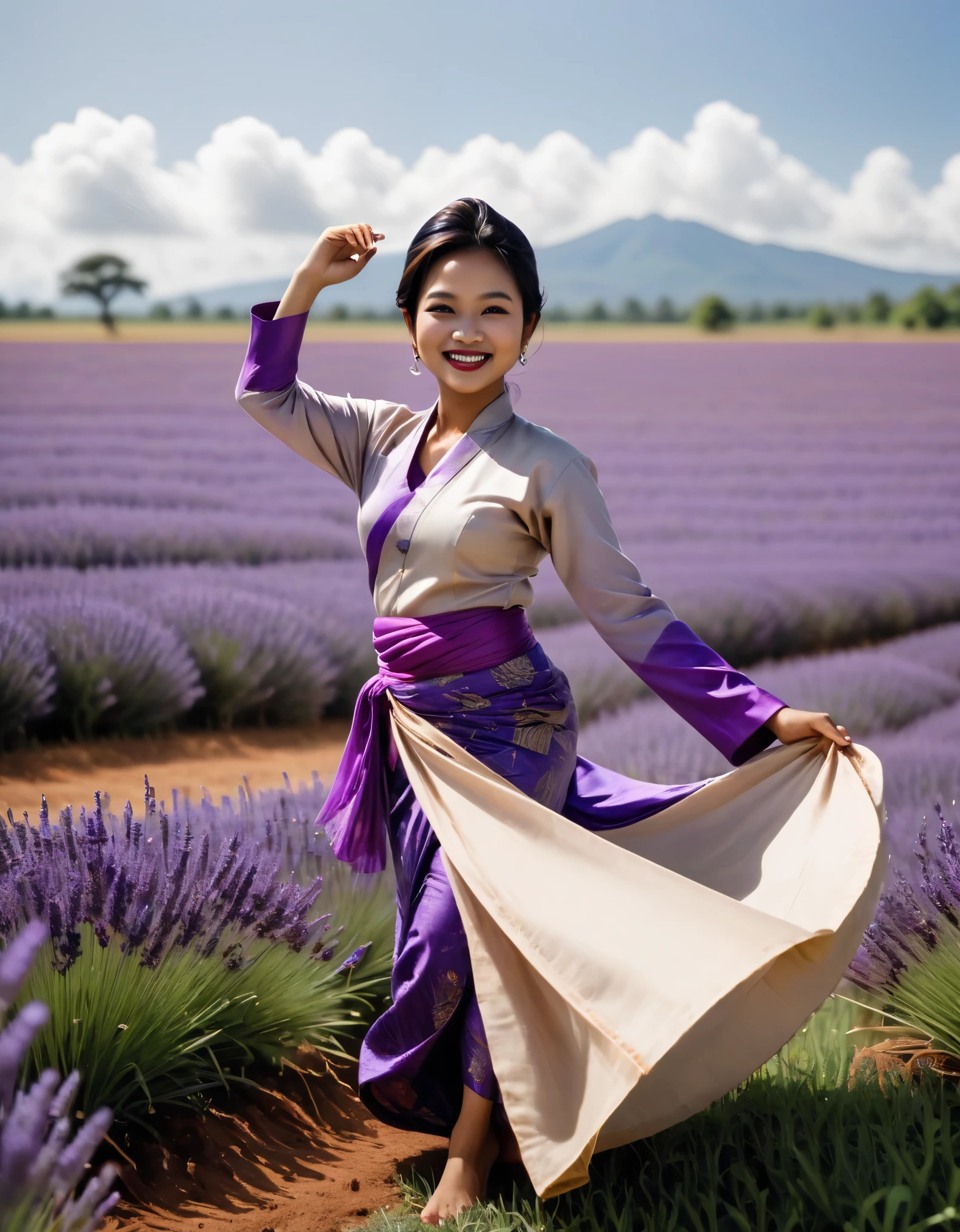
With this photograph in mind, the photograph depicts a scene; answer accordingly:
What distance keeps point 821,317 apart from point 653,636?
5753 mm

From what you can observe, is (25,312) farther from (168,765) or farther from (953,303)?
(953,303)

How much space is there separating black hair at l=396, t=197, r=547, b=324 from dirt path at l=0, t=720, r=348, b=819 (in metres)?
1.88

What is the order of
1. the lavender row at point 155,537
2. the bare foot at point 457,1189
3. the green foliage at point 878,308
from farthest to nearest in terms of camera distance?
the green foliage at point 878,308, the lavender row at point 155,537, the bare foot at point 457,1189

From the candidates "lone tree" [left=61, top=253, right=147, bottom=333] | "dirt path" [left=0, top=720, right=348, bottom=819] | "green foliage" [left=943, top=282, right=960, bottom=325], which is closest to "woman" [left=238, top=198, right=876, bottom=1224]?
"dirt path" [left=0, top=720, right=348, bottom=819]

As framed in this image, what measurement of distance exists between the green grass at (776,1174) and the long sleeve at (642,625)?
47cm

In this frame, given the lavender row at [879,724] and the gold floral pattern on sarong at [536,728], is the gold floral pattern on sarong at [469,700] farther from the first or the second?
the lavender row at [879,724]

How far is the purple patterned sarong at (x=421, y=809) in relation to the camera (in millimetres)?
1354

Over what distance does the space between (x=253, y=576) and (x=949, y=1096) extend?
152 inches

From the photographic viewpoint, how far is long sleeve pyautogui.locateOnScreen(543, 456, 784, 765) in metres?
1.40

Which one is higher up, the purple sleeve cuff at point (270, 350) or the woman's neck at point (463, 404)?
the purple sleeve cuff at point (270, 350)

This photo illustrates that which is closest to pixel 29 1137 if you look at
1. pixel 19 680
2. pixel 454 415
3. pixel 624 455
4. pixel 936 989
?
pixel 454 415

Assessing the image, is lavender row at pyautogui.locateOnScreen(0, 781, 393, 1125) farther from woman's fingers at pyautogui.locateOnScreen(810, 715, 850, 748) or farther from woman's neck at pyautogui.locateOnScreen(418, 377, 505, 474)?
woman's fingers at pyautogui.locateOnScreen(810, 715, 850, 748)

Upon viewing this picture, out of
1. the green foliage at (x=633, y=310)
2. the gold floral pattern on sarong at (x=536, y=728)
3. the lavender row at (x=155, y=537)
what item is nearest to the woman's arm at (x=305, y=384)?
the gold floral pattern on sarong at (x=536, y=728)

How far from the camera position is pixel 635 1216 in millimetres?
1301
